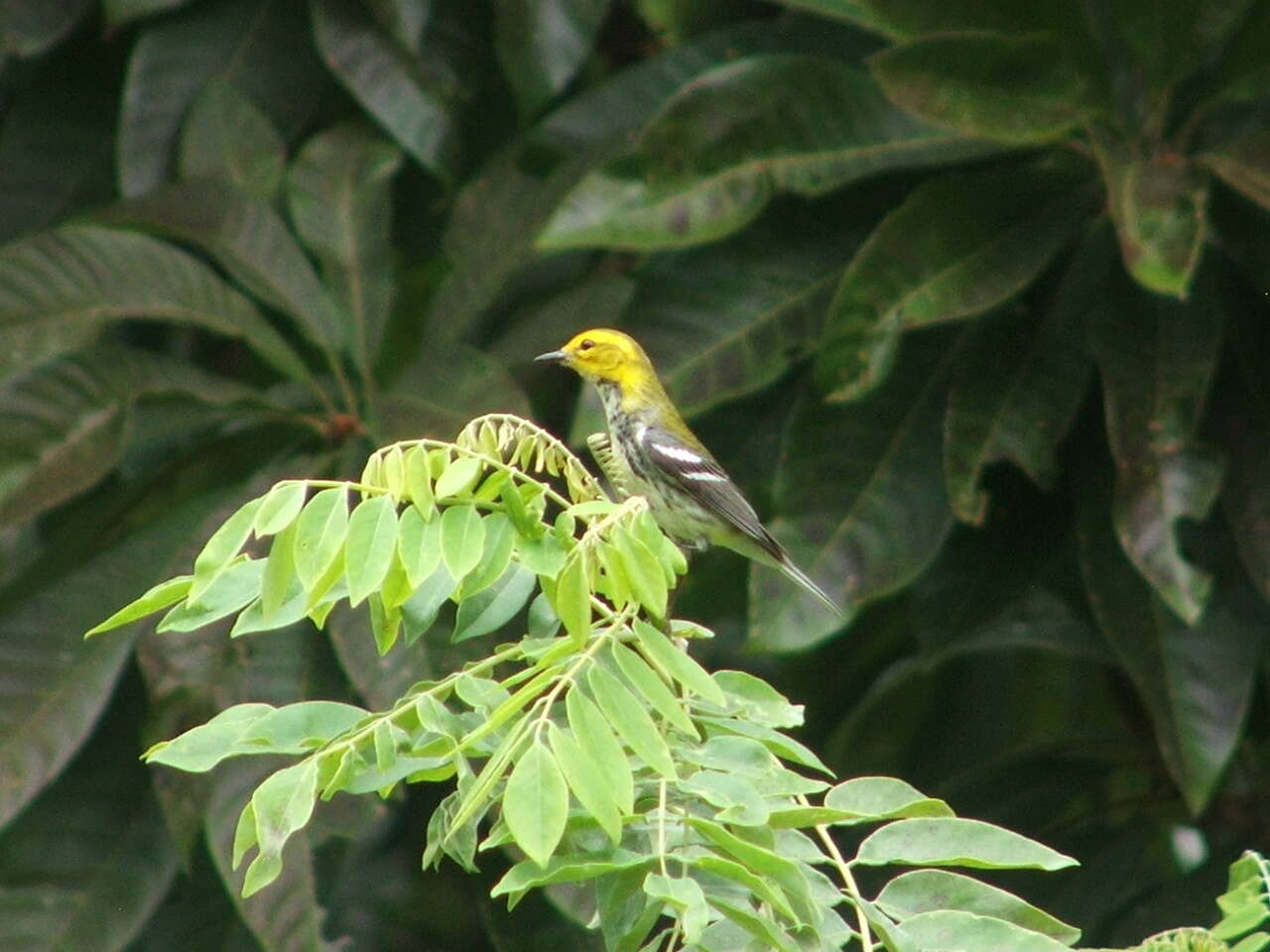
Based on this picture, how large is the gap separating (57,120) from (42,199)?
0.27 metres

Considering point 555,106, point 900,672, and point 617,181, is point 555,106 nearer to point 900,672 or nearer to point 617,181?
point 617,181

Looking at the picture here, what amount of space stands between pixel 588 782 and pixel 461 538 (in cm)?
34

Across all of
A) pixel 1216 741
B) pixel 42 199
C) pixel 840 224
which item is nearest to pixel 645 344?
pixel 840 224

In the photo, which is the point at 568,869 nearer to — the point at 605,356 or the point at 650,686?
the point at 650,686

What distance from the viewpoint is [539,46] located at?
4.74 metres

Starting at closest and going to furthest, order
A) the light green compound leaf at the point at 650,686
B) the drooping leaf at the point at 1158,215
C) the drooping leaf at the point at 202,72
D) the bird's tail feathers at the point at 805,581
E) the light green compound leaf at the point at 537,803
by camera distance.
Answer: the light green compound leaf at the point at 537,803, the light green compound leaf at the point at 650,686, the drooping leaf at the point at 1158,215, the bird's tail feathers at the point at 805,581, the drooping leaf at the point at 202,72

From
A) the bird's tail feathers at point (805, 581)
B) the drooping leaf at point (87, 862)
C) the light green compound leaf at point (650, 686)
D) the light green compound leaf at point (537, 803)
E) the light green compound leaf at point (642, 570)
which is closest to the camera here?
the light green compound leaf at point (537, 803)

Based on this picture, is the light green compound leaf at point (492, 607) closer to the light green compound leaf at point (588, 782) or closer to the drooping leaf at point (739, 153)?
the light green compound leaf at point (588, 782)

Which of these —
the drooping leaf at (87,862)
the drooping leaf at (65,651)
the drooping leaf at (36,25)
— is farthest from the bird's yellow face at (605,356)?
the drooping leaf at (36,25)

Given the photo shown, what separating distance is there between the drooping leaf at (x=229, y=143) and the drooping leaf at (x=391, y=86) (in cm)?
29

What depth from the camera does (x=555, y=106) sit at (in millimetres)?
5367

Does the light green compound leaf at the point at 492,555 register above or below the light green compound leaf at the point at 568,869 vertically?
above

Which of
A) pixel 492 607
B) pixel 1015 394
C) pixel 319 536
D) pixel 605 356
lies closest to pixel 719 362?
pixel 605 356

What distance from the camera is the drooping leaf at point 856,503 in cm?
411
